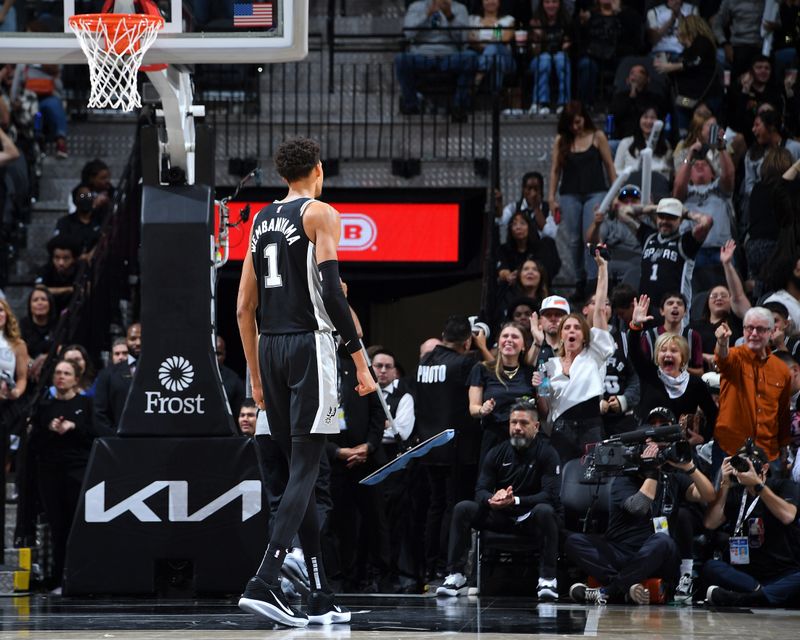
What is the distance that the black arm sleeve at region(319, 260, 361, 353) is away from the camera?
7.30m

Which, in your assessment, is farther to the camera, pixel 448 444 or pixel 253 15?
pixel 448 444

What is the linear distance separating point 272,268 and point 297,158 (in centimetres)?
59

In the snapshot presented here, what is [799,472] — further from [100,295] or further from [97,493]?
Result: [100,295]

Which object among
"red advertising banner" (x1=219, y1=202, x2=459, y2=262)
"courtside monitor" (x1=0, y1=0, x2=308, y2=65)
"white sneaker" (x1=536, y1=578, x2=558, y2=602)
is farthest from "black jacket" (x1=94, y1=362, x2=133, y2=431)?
"red advertising banner" (x1=219, y1=202, x2=459, y2=262)

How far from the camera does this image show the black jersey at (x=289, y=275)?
7453mm

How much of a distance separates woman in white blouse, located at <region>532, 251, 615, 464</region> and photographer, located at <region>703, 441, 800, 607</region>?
53.2 inches

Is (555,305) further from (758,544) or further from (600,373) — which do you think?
(758,544)

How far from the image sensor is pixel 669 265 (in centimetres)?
1291

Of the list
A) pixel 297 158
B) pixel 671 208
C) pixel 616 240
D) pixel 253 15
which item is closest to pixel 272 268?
pixel 297 158

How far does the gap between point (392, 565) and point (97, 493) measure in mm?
3322

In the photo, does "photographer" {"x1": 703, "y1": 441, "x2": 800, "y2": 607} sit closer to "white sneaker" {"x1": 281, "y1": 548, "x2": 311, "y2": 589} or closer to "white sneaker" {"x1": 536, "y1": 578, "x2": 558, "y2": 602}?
"white sneaker" {"x1": 536, "y1": 578, "x2": 558, "y2": 602}

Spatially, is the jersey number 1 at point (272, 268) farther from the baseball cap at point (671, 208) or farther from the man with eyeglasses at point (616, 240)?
the man with eyeglasses at point (616, 240)

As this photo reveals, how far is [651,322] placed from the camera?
12.2 metres

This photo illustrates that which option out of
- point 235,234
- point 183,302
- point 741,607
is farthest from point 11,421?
point 741,607
